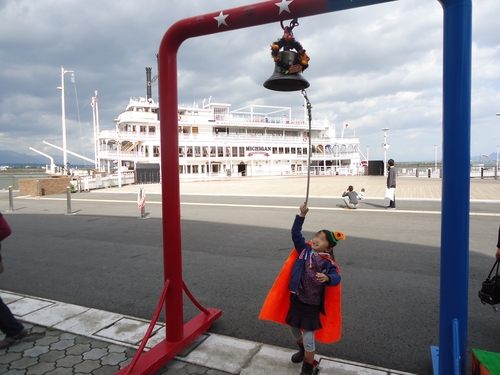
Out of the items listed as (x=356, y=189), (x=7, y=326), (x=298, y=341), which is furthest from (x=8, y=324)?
(x=356, y=189)

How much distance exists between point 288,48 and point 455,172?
1.69 metres

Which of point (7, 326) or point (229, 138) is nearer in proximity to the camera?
point (7, 326)

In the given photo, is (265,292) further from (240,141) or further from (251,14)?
(240,141)

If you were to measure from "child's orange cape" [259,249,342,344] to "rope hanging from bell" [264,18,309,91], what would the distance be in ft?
4.97

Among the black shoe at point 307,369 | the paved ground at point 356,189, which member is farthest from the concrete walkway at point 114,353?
the paved ground at point 356,189

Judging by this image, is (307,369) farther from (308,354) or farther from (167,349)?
(167,349)

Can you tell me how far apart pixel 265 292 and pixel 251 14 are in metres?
3.46

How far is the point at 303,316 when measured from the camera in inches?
109

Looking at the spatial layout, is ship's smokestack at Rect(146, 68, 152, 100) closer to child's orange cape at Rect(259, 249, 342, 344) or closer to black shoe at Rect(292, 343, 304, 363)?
child's orange cape at Rect(259, 249, 342, 344)

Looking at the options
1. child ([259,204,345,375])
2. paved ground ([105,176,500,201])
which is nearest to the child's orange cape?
child ([259,204,345,375])

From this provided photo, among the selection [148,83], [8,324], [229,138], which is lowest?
[8,324]

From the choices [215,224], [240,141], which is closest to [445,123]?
[215,224]

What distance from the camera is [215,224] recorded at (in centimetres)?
1012

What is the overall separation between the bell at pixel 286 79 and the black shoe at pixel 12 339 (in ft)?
11.2
